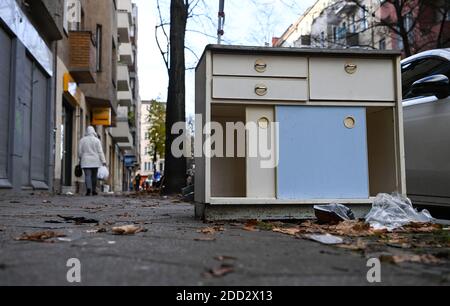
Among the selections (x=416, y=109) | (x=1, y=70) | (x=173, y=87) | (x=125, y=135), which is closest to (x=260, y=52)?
(x=416, y=109)

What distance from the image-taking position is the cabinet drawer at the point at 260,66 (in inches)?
195

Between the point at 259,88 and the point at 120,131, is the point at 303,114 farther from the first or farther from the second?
the point at 120,131

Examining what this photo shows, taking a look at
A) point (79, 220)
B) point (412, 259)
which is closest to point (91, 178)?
point (79, 220)

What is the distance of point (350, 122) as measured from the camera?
16.7ft

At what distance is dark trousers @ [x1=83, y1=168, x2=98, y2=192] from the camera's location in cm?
1455

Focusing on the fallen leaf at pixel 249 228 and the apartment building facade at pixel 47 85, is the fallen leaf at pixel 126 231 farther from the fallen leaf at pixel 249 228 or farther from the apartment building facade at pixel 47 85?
the apartment building facade at pixel 47 85

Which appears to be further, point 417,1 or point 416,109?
point 417,1

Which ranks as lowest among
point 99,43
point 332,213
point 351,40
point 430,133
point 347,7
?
point 332,213

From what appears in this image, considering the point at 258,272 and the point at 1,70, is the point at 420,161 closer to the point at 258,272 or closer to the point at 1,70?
the point at 258,272

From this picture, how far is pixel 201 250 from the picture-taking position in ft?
9.78

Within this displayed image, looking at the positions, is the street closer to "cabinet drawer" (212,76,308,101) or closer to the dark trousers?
"cabinet drawer" (212,76,308,101)

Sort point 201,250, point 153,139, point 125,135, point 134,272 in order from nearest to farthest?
point 134,272 < point 201,250 < point 125,135 < point 153,139

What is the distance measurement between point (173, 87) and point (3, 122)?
176 inches

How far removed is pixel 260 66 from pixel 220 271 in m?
2.94
